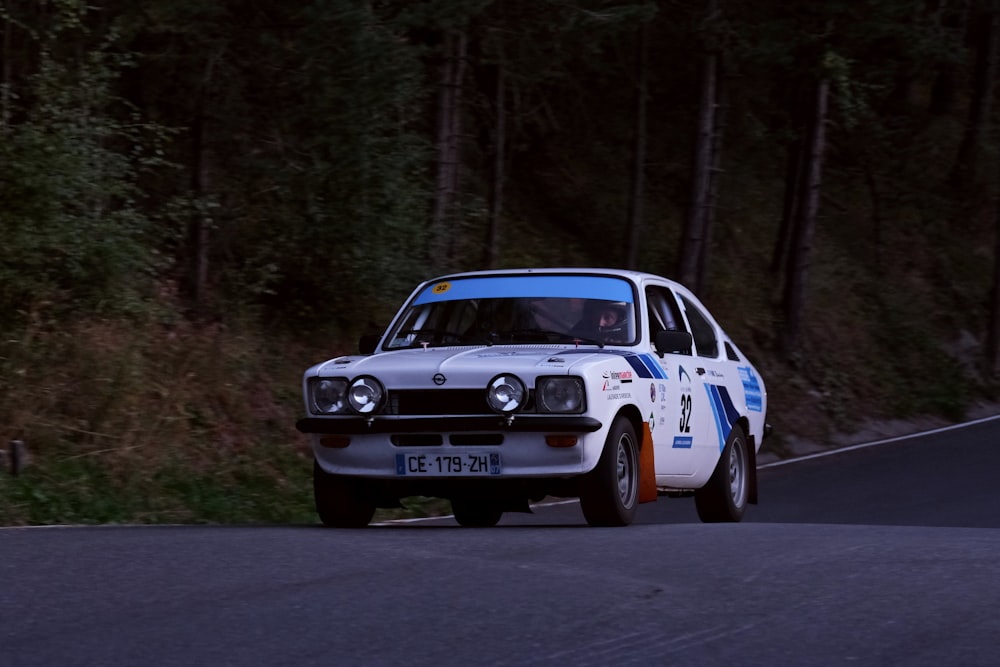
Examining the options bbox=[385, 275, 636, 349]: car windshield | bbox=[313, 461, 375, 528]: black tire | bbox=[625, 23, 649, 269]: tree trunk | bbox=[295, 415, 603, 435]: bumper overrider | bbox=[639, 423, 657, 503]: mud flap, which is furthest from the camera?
bbox=[625, 23, 649, 269]: tree trunk

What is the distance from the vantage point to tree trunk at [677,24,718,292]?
25719 mm

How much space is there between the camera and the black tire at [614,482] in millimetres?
9445

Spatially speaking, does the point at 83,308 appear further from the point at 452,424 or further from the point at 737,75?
the point at 737,75

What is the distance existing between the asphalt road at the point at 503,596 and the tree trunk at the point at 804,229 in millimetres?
19246

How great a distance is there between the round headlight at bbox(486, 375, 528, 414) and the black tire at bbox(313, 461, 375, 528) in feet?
3.94

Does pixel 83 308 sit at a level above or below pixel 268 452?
above

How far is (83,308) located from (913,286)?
77.8 ft

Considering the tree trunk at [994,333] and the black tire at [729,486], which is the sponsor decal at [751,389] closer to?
the black tire at [729,486]

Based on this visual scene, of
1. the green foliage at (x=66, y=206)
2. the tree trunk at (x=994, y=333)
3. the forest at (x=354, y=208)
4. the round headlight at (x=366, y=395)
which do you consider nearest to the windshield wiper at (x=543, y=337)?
the round headlight at (x=366, y=395)

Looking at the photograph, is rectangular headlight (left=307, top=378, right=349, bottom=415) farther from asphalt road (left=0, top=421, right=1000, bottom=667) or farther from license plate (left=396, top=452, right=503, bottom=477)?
asphalt road (left=0, top=421, right=1000, bottom=667)

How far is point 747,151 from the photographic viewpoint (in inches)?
1251

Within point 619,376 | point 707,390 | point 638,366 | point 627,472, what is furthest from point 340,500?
point 707,390

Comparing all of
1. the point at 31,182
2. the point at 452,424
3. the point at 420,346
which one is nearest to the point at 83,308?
the point at 31,182

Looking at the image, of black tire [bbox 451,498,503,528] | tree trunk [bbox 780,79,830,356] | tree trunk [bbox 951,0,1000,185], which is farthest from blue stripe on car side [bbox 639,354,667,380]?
tree trunk [bbox 951,0,1000,185]
